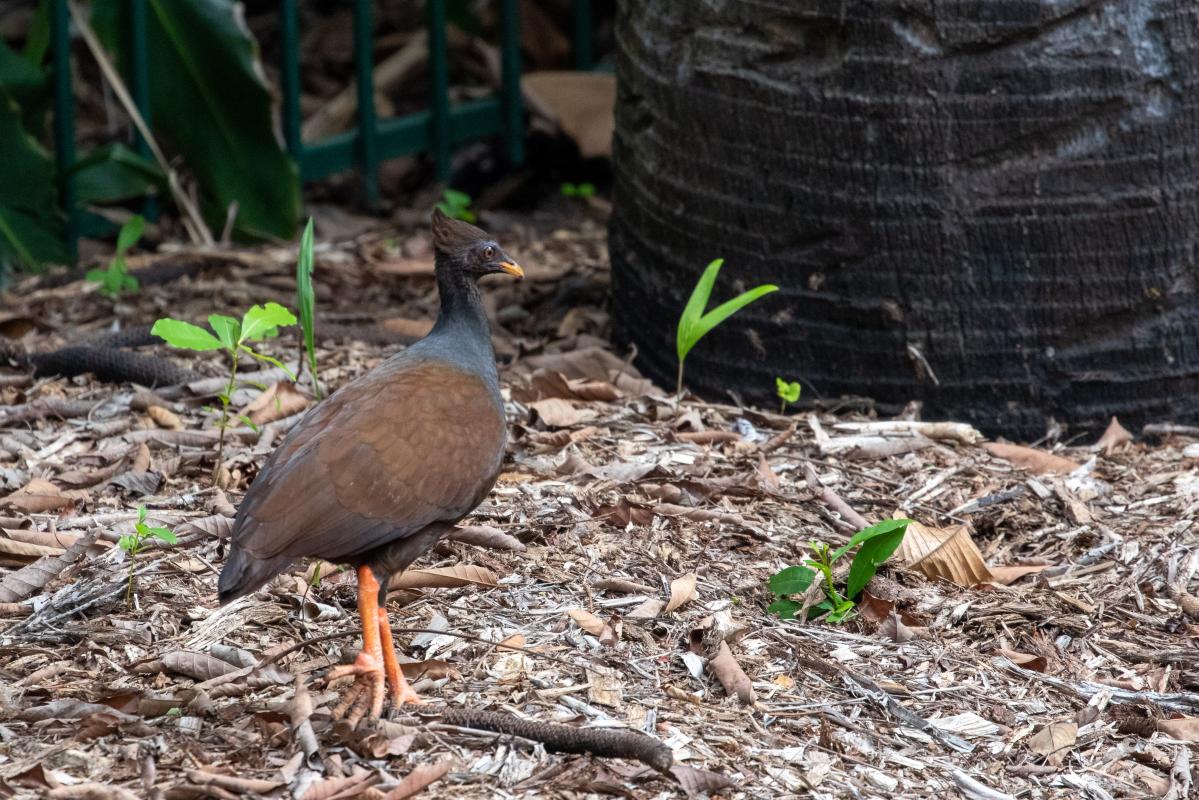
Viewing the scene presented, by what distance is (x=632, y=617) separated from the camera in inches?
155

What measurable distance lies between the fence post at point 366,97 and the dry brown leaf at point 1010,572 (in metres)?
4.37

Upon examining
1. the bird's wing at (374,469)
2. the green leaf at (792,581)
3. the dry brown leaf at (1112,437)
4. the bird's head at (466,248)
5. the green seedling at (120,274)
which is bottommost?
the green seedling at (120,274)

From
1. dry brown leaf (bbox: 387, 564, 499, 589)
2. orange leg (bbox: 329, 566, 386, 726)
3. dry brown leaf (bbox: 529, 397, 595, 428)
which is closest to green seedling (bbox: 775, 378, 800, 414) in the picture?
dry brown leaf (bbox: 529, 397, 595, 428)

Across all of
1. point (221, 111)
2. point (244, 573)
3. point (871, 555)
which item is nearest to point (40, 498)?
point (244, 573)

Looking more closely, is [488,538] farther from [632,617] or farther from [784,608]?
[784,608]

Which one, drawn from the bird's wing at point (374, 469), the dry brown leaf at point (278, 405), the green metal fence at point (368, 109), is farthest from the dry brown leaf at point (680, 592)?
the green metal fence at point (368, 109)

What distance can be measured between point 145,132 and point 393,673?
4.30 metres

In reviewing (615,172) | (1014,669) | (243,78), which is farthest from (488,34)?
(1014,669)

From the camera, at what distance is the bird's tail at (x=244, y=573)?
3.29 meters

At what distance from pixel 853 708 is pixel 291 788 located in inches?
53.4

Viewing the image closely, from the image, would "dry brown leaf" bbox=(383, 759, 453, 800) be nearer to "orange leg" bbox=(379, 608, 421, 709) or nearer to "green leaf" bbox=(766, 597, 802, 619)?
"orange leg" bbox=(379, 608, 421, 709)

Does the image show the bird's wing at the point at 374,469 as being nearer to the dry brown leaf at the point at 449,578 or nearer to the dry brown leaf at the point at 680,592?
the dry brown leaf at the point at 449,578

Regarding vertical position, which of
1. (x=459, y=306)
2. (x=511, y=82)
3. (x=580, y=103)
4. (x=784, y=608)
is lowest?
(x=784, y=608)

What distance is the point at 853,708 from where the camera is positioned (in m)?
3.66
